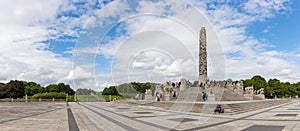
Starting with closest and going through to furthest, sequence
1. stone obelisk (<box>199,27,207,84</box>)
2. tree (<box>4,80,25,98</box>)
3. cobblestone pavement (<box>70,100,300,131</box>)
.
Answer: cobblestone pavement (<box>70,100,300,131</box>) → stone obelisk (<box>199,27,207,84</box>) → tree (<box>4,80,25,98</box>)

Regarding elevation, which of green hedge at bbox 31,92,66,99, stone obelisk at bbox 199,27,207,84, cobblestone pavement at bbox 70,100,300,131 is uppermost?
stone obelisk at bbox 199,27,207,84

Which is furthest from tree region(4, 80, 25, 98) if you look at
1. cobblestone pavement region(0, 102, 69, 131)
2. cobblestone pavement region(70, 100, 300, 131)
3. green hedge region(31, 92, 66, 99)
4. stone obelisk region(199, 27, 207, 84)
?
cobblestone pavement region(70, 100, 300, 131)

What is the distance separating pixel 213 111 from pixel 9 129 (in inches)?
554

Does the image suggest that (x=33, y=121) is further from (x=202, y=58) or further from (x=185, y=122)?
(x=202, y=58)

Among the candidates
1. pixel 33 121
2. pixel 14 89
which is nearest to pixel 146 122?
pixel 33 121

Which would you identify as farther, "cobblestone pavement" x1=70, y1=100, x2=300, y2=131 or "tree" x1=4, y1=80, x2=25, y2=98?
"tree" x1=4, y1=80, x2=25, y2=98

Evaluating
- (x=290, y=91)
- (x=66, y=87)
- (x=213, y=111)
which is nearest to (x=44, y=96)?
(x=66, y=87)

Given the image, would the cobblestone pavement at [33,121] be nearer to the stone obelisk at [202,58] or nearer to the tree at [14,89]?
the stone obelisk at [202,58]

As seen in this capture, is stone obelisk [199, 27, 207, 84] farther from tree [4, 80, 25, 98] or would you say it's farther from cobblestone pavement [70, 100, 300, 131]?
tree [4, 80, 25, 98]

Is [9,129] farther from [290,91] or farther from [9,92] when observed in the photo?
[290,91]

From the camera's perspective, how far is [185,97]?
3469 centimetres

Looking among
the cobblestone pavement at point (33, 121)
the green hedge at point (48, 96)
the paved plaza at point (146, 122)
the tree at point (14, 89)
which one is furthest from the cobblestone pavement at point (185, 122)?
the tree at point (14, 89)

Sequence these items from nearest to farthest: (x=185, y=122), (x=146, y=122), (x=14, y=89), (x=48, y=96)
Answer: (x=146, y=122), (x=185, y=122), (x=48, y=96), (x=14, y=89)

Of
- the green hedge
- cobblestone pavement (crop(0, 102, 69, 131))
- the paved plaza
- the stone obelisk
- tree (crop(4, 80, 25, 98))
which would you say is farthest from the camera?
tree (crop(4, 80, 25, 98))
